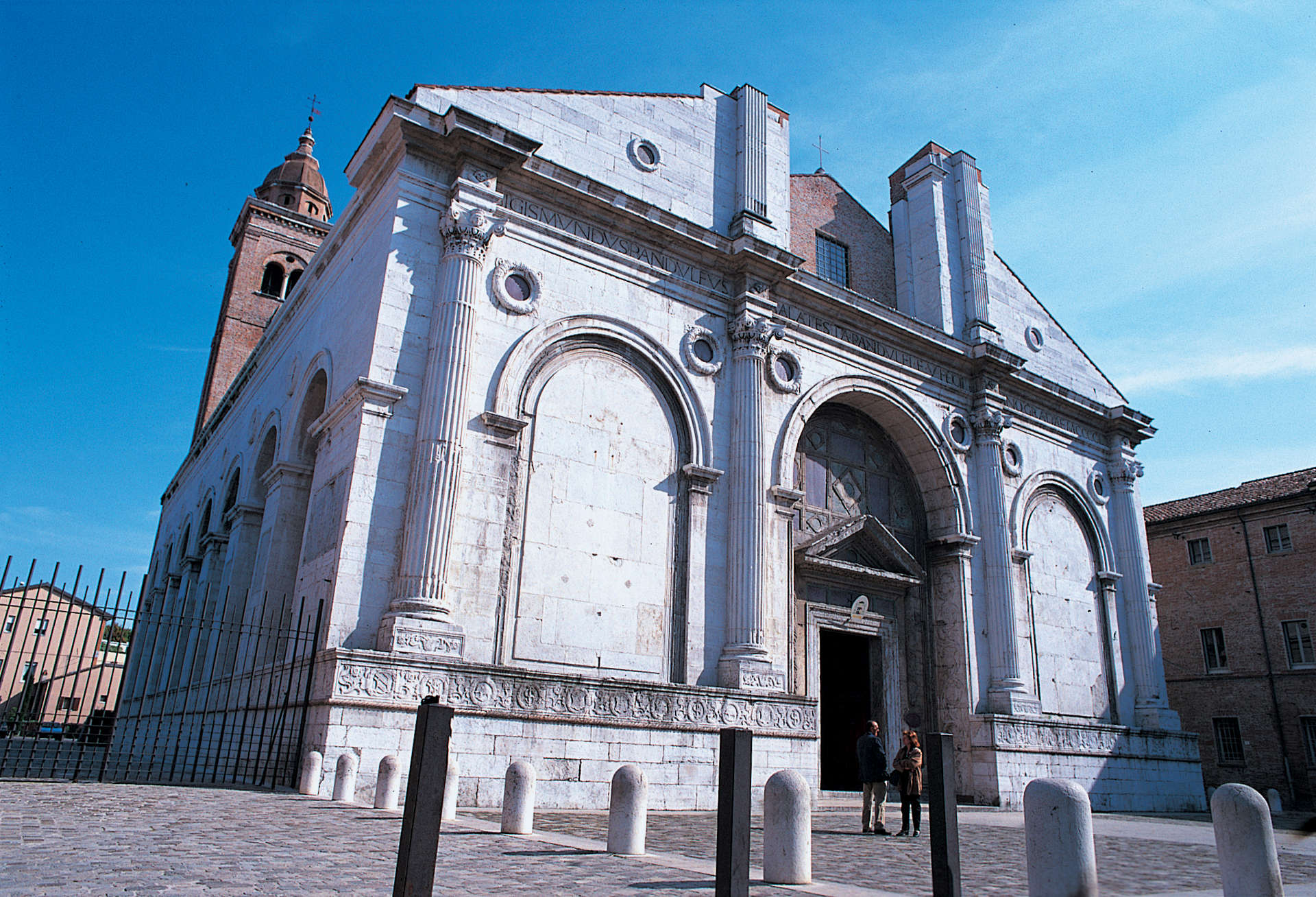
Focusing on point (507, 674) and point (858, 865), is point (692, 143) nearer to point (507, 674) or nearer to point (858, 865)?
point (507, 674)

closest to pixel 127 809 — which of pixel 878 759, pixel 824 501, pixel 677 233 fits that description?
pixel 878 759

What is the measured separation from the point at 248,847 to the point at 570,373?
9149 mm

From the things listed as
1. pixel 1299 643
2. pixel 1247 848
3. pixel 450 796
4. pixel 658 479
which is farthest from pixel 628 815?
pixel 1299 643

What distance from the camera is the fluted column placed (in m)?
21.5

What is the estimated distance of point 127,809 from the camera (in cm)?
803

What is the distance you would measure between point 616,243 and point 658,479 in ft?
13.6

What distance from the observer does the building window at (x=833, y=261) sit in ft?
69.3

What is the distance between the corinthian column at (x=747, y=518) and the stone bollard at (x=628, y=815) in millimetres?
6609

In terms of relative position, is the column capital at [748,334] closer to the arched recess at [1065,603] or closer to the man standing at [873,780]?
the man standing at [873,780]

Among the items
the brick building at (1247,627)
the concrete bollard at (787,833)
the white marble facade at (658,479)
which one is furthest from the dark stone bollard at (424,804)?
the brick building at (1247,627)

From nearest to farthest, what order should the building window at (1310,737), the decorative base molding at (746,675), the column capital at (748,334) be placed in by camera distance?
the decorative base molding at (746,675)
the column capital at (748,334)
the building window at (1310,737)

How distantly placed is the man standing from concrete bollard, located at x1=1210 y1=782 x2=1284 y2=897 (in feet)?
19.7

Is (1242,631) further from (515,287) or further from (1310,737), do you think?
(515,287)

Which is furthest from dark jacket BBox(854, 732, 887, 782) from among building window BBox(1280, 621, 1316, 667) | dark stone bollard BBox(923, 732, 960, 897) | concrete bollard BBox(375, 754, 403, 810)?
building window BBox(1280, 621, 1316, 667)
